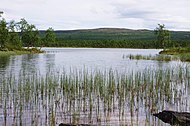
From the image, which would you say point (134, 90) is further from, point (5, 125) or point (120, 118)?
point (5, 125)

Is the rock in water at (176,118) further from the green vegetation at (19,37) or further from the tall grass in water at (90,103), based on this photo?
the green vegetation at (19,37)

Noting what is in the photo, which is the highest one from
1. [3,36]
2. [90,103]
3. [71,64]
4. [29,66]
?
[3,36]

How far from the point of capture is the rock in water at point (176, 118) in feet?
41.2

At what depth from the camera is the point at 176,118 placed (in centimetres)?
1305

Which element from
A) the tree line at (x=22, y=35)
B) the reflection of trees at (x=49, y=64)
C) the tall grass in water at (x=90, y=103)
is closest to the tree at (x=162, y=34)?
the tree line at (x=22, y=35)

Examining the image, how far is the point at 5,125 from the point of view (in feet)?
44.0

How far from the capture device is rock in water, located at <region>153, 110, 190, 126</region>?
41.2ft

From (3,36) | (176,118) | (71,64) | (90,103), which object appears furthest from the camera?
(3,36)

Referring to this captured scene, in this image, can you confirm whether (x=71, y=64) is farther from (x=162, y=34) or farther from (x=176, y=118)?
(x=162, y=34)

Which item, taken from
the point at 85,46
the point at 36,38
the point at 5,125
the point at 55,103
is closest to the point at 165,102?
the point at 55,103

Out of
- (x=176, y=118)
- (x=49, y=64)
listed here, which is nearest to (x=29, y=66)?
(x=49, y=64)

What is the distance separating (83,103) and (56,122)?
3336 millimetres

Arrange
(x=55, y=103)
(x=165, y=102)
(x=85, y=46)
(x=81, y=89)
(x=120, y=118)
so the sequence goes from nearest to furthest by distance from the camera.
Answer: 1. (x=120, y=118)
2. (x=55, y=103)
3. (x=165, y=102)
4. (x=81, y=89)
5. (x=85, y=46)

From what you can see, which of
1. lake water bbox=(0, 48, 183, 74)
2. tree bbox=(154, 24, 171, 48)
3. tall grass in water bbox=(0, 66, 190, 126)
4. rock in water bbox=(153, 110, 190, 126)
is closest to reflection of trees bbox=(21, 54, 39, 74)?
lake water bbox=(0, 48, 183, 74)
